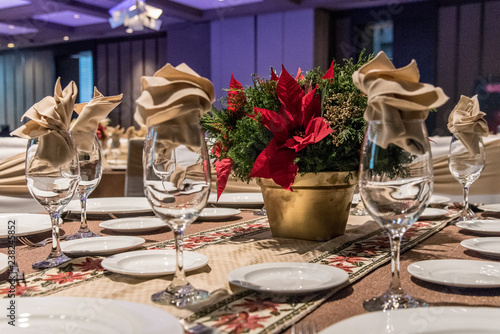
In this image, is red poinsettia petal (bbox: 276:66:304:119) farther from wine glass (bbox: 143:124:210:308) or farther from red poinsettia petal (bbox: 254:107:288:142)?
wine glass (bbox: 143:124:210:308)

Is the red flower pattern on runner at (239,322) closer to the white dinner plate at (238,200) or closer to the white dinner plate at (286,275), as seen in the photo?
the white dinner plate at (286,275)

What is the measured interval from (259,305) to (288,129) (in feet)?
1.42

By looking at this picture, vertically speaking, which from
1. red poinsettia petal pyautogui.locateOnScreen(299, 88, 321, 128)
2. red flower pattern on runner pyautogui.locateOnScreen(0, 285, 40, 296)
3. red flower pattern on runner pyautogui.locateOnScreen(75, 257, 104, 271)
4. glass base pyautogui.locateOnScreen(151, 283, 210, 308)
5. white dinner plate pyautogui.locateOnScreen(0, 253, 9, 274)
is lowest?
red flower pattern on runner pyautogui.locateOnScreen(0, 285, 40, 296)

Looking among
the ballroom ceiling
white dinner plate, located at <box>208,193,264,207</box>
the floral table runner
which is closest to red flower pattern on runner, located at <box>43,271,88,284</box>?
the floral table runner

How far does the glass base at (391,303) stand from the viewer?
0.58m

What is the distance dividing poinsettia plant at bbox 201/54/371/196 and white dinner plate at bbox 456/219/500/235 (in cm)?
32

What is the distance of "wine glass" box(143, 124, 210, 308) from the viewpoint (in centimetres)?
62

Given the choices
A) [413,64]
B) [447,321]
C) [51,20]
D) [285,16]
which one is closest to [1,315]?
[447,321]

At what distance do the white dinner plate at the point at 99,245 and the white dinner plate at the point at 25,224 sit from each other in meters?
0.14

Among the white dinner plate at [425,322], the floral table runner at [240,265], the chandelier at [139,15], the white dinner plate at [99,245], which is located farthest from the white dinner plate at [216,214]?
the chandelier at [139,15]

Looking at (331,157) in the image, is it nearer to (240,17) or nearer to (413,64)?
(413,64)

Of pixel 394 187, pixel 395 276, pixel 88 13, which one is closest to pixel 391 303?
pixel 395 276

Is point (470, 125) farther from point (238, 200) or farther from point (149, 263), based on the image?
point (149, 263)

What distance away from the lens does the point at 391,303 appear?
582 mm
